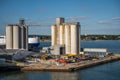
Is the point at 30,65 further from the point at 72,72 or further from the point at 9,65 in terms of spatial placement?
the point at 72,72

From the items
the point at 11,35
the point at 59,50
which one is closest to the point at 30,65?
the point at 59,50

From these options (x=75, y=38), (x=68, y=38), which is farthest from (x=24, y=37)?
(x=75, y=38)

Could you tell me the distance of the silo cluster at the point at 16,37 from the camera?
1018 inches

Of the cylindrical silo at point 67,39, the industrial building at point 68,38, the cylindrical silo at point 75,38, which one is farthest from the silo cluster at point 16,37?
the cylindrical silo at point 75,38

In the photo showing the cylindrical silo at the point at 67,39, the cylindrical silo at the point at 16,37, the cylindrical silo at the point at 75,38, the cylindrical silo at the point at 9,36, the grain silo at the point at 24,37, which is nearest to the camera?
the cylindrical silo at the point at 75,38

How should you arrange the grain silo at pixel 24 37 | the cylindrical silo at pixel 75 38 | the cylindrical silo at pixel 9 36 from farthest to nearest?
the grain silo at pixel 24 37, the cylindrical silo at pixel 9 36, the cylindrical silo at pixel 75 38

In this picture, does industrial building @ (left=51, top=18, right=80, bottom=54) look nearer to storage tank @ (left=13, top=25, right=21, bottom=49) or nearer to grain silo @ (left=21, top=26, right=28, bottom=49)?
grain silo @ (left=21, top=26, right=28, bottom=49)

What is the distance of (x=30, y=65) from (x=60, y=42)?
778 cm

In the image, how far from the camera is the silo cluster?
25.9 meters

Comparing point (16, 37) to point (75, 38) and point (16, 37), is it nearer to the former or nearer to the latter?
point (16, 37)

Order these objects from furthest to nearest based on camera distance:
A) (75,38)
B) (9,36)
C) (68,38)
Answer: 1. (9,36)
2. (68,38)
3. (75,38)

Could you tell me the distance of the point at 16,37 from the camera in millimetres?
25828

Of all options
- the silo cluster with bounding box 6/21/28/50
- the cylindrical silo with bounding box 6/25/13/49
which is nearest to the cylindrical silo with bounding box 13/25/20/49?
the silo cluster with bounding box 6/21/28/50

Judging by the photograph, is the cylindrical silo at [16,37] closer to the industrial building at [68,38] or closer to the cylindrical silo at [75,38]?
the industrial building at [68,38]
